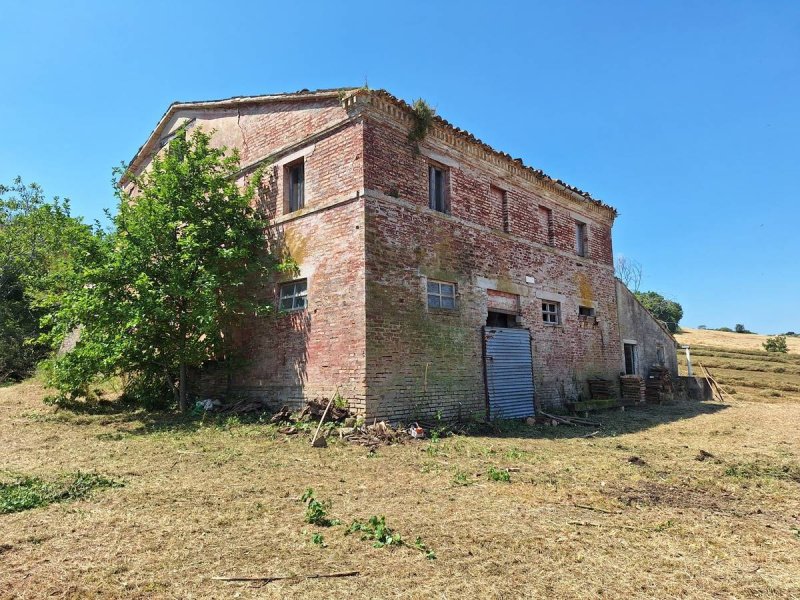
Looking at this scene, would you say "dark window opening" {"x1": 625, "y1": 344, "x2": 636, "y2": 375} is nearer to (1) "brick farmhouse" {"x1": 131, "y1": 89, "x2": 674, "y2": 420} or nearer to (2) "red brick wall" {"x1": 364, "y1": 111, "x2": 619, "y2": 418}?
(2) "red brick wall" {"x1": 364, "y1": 111, "x2": 619, "y2": 418}

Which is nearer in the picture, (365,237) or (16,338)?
(365,237)

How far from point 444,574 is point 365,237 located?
23.2ft

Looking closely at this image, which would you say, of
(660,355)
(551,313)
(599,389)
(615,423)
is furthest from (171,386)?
(660,355)

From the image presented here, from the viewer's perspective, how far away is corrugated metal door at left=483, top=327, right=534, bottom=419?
1206 centimetres

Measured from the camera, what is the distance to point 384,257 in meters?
10.2

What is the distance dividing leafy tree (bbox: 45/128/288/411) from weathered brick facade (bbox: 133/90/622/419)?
872 mm

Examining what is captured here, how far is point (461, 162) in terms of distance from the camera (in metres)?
12.7

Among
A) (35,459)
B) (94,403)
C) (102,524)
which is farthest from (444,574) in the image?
(94,403)

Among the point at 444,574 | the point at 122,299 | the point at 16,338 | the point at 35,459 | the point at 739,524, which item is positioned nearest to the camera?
the point at 444,574

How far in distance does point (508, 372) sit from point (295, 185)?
7.02m

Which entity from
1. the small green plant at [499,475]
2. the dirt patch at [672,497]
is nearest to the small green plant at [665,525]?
the dirt patch at [672,497]

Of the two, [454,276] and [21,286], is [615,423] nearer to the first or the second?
[454,276]

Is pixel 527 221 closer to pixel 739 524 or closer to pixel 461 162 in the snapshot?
pixel 461 162

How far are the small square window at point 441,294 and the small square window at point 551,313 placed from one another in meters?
3.95
